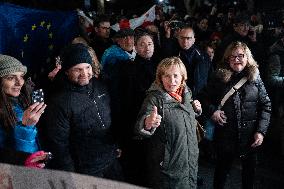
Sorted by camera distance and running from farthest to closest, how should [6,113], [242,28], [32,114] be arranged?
[242,28]
[6,113]
[32,114]

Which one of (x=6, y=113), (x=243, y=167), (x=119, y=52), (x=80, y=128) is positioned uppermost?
(x=119, y=52)

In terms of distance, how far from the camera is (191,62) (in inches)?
232

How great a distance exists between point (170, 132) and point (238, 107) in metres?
1.19

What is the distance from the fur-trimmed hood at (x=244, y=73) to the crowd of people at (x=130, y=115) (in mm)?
11

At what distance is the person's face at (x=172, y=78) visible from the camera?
147 inches

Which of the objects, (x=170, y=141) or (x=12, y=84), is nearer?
(x=12, y=84)

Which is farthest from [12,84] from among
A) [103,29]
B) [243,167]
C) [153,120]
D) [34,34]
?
[103,29]

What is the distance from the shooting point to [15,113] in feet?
10.3

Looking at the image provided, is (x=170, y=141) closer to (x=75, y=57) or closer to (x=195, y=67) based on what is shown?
(x=75, y=57)

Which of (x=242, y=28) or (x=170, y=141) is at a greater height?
(x=242, y=28)

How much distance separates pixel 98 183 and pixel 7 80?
2.00 metres

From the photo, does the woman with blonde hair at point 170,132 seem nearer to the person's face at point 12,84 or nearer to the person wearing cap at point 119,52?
the person's face at point 12,84

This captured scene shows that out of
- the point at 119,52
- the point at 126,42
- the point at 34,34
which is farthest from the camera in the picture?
the point at 126,42

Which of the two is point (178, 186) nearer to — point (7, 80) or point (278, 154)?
point (7, 80)
